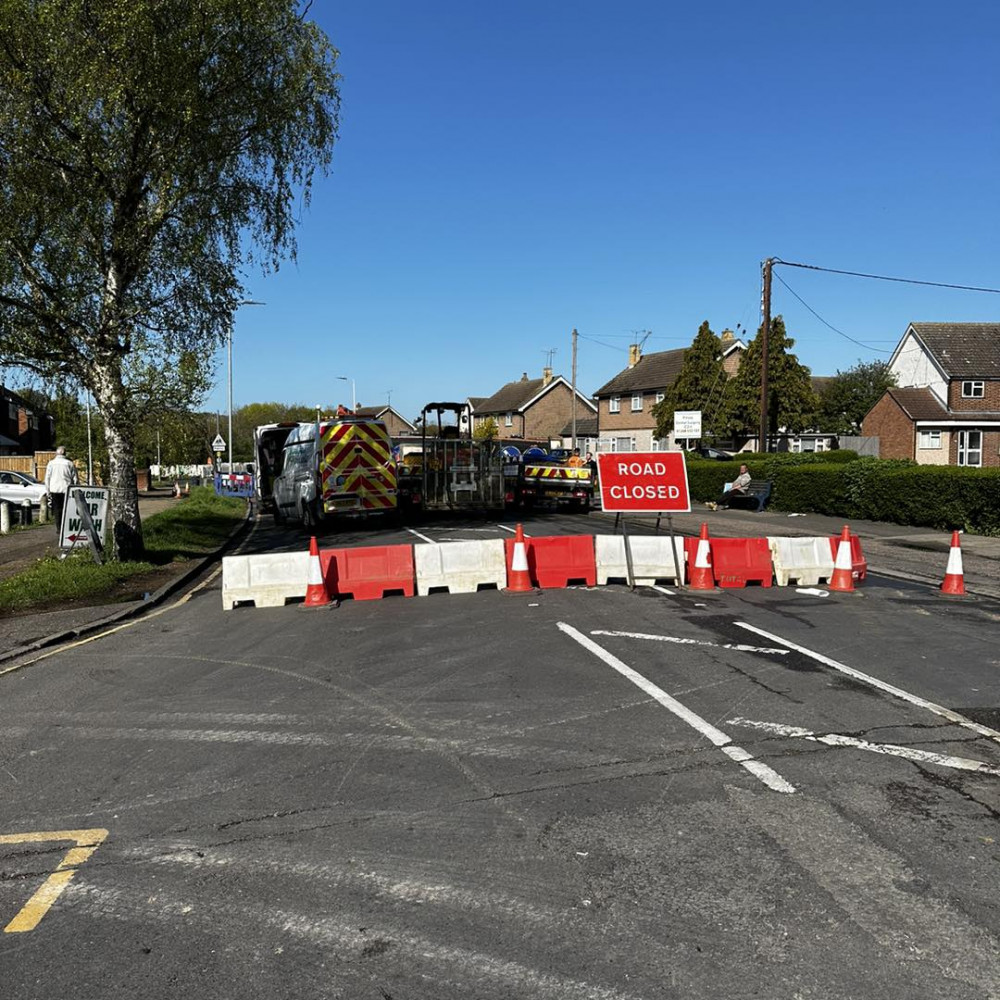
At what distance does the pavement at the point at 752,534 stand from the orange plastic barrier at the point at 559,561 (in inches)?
181

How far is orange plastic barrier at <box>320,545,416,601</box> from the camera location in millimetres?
10492

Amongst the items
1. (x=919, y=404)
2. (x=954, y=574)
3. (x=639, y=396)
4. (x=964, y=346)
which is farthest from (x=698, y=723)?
(x=639, y=396)

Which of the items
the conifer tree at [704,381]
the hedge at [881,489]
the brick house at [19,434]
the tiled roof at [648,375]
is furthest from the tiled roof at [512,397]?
the hedge at [881,489]

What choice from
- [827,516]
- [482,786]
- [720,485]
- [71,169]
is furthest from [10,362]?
[720,485]

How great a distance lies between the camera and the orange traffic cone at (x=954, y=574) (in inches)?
418

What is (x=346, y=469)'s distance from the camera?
1777 centimetres

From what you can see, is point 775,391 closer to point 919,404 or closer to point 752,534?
point 919,404

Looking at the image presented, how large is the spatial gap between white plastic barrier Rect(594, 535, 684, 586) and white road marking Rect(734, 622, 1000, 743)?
117 inches

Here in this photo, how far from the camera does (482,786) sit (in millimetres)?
4488

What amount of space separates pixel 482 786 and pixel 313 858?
104 centimetres

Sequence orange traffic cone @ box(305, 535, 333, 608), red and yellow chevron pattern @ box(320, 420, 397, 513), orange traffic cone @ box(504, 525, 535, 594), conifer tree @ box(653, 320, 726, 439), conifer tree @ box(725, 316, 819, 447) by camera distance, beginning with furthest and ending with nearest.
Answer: conifer tree @ box(653, 320, 726, 439) < conifer tree @ box(725, 316, 819, 447) < red and yellow chevron pattern @ box(320, 420, 397, 513) < orange traffic cone @ box(504, 525, 535, 594) < orange traffic cone @ box(305, 535, 333, 608)

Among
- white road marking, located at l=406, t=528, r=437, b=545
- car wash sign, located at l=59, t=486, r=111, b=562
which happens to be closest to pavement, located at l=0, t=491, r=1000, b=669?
car wash sign, located at l=59, t=486, r=111, b=562

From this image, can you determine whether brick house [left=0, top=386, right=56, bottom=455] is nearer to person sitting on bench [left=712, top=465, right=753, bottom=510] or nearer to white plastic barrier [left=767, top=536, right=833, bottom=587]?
person sitting on bench [left=712, top=465, right=753, bottom=510]

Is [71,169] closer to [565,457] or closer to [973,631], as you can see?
A: [973,631]
